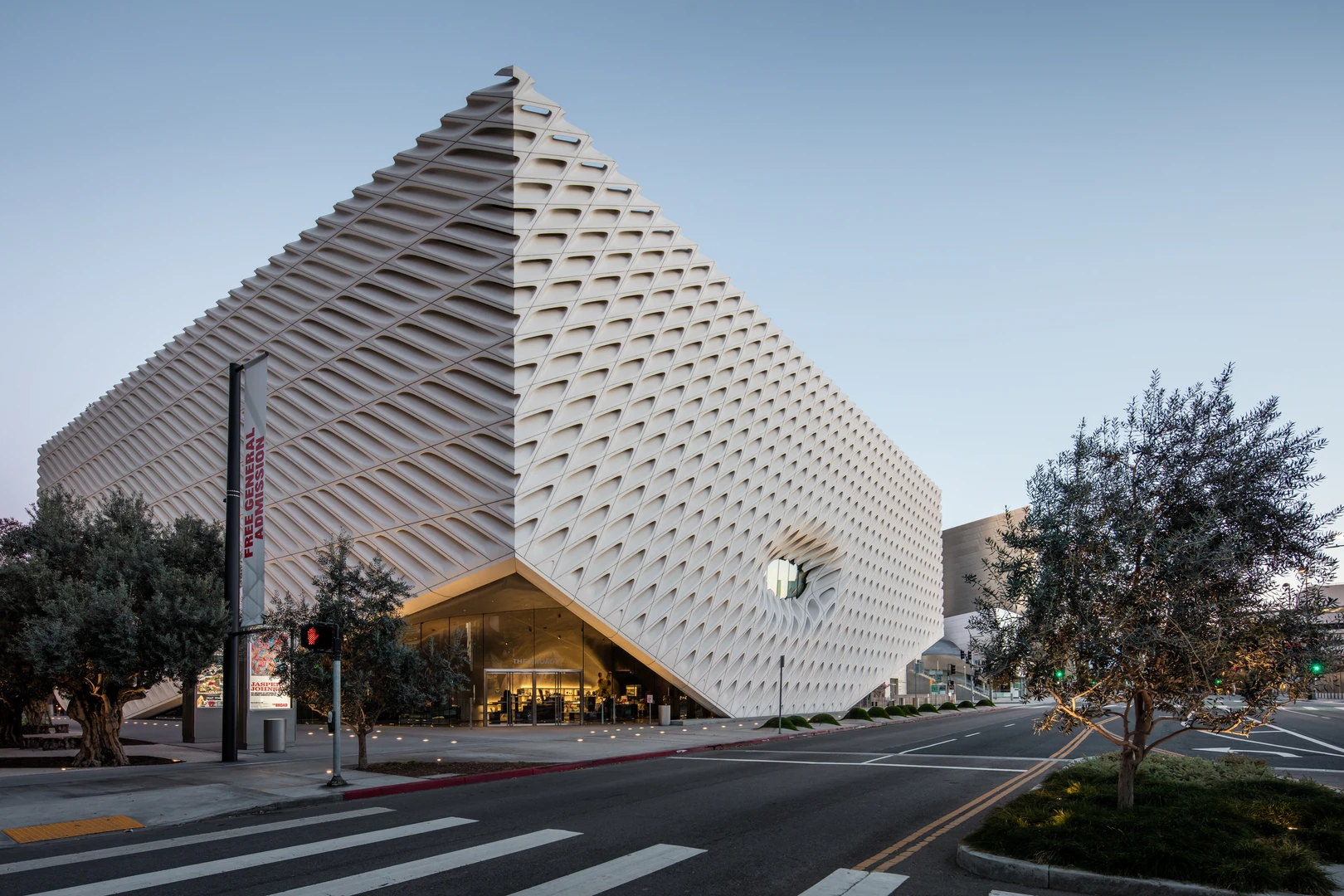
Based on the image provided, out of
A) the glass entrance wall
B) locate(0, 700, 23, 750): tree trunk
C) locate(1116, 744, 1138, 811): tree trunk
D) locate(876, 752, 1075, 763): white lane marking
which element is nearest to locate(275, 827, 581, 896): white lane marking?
locate(1116, 744, 1138, 811): tree trunk

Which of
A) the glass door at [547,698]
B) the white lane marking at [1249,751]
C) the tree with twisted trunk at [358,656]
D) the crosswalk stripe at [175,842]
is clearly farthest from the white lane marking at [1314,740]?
the crosswalk stripe at [175,842]

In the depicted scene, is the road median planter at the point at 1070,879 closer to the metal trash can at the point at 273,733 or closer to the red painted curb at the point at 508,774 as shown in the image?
the red painted curb at the point at 508,774

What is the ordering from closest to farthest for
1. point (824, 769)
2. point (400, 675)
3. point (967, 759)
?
point (400, 675), point (824, 769), point (967, 759)

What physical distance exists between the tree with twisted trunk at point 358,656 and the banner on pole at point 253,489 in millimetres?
1368

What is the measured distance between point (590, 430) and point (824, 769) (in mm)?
15490

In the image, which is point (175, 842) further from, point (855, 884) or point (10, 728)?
point (10, 728)

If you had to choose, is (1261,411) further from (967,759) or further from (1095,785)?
(967,759)

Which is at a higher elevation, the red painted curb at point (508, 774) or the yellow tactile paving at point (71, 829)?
the yellow tactile paving at point (71, 829)

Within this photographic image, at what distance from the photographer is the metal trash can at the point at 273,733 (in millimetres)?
22281

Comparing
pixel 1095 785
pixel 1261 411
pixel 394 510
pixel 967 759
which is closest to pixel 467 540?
pixel 394 510

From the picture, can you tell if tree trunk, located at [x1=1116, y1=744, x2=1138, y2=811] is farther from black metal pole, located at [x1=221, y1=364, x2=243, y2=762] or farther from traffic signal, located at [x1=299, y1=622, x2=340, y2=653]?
black metal pole, located at [x1=221, y1=364, x2=243, y2=762]

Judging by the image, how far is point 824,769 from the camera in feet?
64.8

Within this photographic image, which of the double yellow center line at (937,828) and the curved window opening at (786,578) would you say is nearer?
the double yellow center line at (937,828)

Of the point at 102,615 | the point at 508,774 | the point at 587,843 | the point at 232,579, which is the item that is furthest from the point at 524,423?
the point at 587,843
